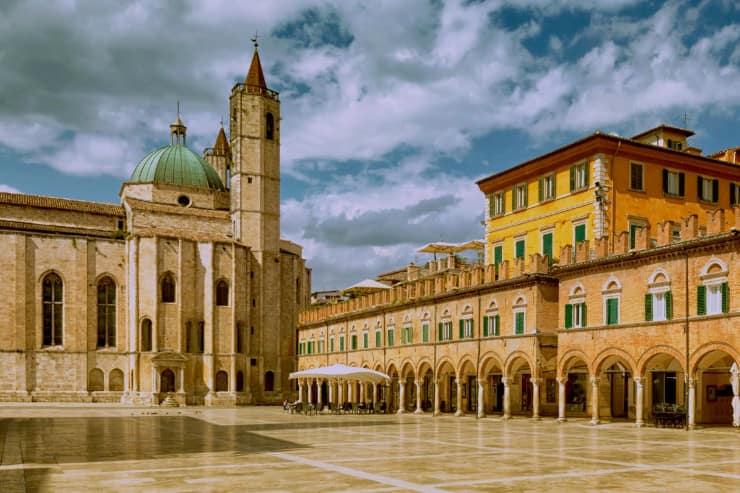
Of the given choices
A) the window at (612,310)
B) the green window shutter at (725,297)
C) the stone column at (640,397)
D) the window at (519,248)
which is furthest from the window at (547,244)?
the green window shutter at (725,297)

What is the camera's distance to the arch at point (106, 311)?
66.3 m

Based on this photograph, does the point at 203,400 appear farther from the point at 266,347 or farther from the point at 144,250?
the point at 144,250

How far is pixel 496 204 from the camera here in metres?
43.9

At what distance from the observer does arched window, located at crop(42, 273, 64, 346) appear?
64.0m

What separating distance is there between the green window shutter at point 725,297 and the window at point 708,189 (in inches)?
487

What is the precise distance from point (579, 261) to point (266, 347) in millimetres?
42364

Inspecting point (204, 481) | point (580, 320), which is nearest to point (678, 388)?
point (580, 320)

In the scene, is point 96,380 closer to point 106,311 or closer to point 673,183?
point 106,311

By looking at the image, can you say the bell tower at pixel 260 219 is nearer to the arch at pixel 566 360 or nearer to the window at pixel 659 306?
the arch at pixel 566 360

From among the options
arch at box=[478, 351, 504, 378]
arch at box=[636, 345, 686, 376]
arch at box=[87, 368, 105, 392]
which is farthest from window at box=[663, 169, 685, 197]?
arch at box=[87, 368, 105, 392]

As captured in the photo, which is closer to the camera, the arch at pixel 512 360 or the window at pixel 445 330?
the arch at pixel 512 360

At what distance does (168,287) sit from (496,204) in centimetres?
3474

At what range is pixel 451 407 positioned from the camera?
4812 centimetres

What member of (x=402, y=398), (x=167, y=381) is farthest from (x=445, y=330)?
(x=167, y=381)
